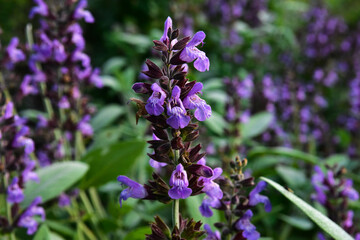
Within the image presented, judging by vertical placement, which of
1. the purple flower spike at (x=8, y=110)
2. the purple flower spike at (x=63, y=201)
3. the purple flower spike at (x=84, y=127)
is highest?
the purple flower spike at (x=84, y=127)

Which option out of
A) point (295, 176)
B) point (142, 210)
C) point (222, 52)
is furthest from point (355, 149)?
point (142, 210)

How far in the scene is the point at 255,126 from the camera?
13.2 feet

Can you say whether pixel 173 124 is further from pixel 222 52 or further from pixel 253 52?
pixel 253 52

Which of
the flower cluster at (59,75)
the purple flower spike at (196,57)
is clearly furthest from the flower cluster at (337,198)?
the flower cluster at (59,75)

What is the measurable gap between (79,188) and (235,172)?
5.51 ft

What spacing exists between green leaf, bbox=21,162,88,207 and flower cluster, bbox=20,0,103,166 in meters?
0.56

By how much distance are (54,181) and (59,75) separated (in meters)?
0.98

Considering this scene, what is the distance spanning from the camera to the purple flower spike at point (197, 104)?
1.39 meters

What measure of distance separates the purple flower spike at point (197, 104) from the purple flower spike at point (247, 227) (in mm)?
548

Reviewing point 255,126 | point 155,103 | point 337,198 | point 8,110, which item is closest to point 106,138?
point 8,110

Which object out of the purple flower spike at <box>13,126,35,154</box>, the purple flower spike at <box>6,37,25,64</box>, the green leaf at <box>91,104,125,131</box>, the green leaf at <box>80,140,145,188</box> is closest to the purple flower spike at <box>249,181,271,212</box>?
the green leaf at <box>80,140,145,188</box>

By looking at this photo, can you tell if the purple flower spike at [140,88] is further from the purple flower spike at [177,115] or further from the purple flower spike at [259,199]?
the purple flower spike at [259,199]

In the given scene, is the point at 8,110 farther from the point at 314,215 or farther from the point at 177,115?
the point at 314,215

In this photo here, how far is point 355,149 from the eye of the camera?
474 centimetres
